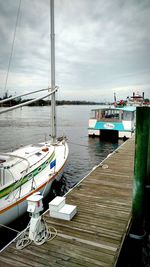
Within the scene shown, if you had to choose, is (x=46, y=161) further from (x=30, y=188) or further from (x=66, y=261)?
(x=66, y=261)

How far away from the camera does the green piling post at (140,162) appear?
5.00m

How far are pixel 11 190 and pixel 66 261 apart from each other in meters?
3.44

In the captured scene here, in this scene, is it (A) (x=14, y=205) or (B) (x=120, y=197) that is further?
(B) (x=120, y=197)

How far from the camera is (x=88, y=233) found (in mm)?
4738

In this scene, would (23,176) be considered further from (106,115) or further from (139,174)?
(106,115)

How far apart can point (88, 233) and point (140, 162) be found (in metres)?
2.08

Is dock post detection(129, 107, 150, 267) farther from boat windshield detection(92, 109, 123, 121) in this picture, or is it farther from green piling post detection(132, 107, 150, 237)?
boat windshield detection(92, 109, 123, 121)

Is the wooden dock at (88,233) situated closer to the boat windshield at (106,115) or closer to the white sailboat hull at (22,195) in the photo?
the white sailboat hull at (22,195)

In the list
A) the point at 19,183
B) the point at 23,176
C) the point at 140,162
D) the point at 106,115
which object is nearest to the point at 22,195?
the point at 19,183

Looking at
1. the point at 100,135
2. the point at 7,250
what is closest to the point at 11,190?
the point at 7,250

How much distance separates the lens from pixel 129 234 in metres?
5.12

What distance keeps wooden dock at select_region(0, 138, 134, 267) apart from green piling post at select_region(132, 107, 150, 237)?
326 millimetres

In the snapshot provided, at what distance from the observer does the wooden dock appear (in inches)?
154

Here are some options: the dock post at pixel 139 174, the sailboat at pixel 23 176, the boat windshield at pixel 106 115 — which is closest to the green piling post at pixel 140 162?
the dock post at pixel 139 174
